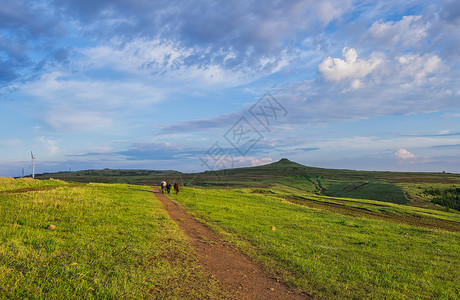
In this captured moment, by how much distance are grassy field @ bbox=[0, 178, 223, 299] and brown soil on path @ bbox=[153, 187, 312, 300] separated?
1.52 feet

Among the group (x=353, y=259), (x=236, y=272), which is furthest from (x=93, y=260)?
(x=353, y=259)

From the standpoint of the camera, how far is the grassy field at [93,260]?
7215mm

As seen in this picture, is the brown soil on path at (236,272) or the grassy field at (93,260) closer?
the grassy field at (93,260)

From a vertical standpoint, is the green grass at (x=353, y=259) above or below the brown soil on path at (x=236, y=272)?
below

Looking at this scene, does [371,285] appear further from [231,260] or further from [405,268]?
[231,260]

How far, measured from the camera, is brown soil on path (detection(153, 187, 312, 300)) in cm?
788

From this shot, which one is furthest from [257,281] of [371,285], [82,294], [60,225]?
[60,225]

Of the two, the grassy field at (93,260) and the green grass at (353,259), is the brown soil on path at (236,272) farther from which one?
the green grass at (353,259)

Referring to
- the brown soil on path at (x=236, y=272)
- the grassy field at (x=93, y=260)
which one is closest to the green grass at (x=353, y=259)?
the brown soil on path at (x=236, y=272)

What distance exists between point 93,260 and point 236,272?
16.4ft

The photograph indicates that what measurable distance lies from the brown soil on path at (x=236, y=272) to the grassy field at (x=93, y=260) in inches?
18.2

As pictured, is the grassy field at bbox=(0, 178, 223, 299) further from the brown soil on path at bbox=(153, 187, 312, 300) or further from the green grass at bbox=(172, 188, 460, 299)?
the green grass at bbox=(172, 188, 460, 299)

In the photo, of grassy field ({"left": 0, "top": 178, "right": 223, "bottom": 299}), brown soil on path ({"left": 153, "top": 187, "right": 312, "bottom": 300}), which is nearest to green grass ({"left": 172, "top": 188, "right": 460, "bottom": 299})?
brown soil on path ({"left": 153, "top": 187, "right": 312, "bottom": 300})

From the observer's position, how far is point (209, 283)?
826 centimetres
